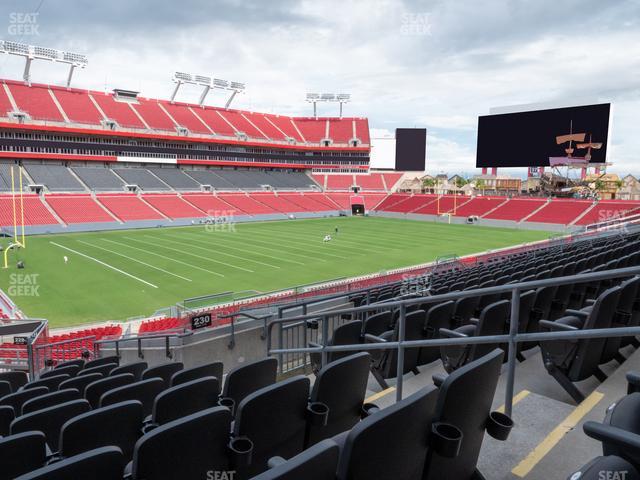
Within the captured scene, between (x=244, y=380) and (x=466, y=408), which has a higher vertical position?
(x=466, y=408)

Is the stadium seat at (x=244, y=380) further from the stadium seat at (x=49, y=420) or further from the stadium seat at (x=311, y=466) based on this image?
the stadium seat at (x=311, y=466)

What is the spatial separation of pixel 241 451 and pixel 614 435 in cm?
176

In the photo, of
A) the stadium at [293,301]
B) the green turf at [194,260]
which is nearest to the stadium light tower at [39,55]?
the stadium at [293,301]

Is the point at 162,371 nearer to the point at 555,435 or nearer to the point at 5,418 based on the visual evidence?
the point at 5,418

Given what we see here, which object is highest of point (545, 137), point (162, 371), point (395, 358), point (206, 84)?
point (206, 84)

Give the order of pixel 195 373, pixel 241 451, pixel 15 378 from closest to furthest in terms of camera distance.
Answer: pixel 241 451 → pixel 195 373 → pixel 15 378

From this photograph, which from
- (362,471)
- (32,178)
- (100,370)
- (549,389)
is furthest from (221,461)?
(32,178)

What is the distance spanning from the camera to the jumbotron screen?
56.6m

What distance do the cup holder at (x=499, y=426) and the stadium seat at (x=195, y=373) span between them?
10.5ft

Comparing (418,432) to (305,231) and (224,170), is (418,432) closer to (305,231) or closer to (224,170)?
(305,231)

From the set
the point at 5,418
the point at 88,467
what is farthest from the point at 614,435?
the point at 5,418

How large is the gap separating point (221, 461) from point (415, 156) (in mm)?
90470

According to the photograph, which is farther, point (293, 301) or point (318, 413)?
point (293, 301)

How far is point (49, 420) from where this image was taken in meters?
3.87
